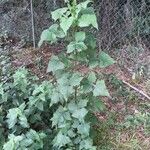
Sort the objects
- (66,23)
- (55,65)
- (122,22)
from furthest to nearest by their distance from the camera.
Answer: (122,22) → (55,65) → (66,23)

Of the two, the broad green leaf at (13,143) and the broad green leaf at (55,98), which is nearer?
the broad green leaf at (13,143)

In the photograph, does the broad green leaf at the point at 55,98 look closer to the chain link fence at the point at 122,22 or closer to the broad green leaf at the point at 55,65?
the broad green leaf at the point at 55,65

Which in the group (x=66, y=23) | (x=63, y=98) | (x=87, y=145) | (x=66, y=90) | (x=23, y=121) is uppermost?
(x=66, y=23)

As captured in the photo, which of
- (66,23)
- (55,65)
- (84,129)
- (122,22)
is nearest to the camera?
(66,23)

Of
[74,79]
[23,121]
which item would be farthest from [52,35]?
[23,121]

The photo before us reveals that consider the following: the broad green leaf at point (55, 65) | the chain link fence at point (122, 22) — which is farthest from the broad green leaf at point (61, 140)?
the chain link fence at point (122, 22)

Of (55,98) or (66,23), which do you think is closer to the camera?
(66,23)

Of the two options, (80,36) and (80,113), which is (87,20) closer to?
(80,36)

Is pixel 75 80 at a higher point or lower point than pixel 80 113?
higher

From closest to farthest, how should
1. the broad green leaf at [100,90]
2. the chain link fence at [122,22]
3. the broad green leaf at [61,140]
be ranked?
the broad green leaf at [100,90] → the broad green leaf at [61,140] → the chain link fence at [122,22]

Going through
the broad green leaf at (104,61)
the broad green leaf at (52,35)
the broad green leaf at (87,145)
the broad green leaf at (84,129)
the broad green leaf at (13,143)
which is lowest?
the broad green leaf at (87,145)

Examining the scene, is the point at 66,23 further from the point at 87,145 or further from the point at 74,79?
the point at 87,145

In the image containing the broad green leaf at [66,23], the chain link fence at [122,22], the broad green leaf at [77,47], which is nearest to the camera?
the broad green leaf at [66,23]

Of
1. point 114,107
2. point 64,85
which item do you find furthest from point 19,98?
point 114,107
